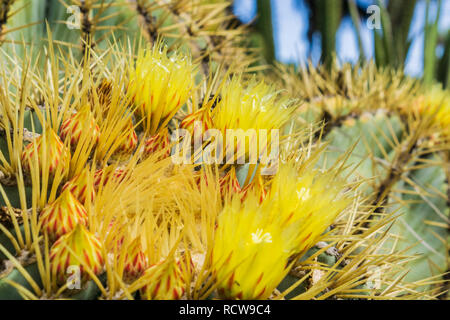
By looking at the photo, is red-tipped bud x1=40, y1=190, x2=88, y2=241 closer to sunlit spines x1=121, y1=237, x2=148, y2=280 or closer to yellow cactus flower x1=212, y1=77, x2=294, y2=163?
sunlit spines x1=121, y1=237, x2=148, y2=280

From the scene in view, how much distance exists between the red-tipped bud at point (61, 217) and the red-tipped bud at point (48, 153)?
0.04 metres

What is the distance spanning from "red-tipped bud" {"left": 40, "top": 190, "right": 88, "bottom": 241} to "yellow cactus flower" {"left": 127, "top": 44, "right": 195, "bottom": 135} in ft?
0.51

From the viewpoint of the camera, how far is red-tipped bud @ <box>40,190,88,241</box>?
0.41 meters

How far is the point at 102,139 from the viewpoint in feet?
1.61

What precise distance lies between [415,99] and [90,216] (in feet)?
2.65

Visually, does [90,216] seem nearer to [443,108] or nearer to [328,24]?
[443,108]

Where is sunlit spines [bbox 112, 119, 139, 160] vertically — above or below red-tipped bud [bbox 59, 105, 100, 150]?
below

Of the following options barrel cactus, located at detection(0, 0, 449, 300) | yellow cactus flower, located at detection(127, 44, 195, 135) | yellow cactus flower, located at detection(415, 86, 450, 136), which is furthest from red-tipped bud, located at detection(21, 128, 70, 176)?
yellow cactus flower, located at detection(415, 86, 450, 136)

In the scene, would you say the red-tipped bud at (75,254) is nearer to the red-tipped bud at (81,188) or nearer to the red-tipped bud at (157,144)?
the red-tipped bud at (81,188)

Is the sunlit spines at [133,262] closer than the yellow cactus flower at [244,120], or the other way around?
the sunlit spines at [133,262]

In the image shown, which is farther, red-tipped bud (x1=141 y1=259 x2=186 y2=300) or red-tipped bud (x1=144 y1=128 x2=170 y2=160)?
red-tipped bud (x1=144 y1=128 x2=170 y2=160)

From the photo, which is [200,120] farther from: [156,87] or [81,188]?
[81,188]

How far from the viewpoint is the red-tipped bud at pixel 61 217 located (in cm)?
41

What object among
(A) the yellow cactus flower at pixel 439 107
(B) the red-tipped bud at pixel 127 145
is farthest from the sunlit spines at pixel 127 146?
(A) the yellow cactus flower at pixel 439 107
